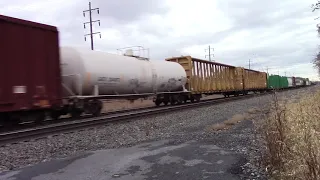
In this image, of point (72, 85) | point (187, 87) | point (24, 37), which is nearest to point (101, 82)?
point (72, 85)

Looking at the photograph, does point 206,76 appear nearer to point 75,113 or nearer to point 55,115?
point 75,113

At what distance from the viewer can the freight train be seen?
11.1 meters

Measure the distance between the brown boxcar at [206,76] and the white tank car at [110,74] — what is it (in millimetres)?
3488

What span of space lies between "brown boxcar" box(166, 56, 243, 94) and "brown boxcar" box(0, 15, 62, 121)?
1379 cm

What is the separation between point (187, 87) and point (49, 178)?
19.9 metres

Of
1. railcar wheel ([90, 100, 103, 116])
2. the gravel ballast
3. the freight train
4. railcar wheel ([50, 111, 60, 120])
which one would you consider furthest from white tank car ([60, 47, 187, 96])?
the gravel ballast

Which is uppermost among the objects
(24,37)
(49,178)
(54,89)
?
(24,37)

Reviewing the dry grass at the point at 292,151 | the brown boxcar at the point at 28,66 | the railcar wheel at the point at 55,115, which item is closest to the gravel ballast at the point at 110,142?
the dry grass at the point at 292,151

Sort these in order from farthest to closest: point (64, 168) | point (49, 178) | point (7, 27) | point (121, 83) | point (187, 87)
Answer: point (187, 87)
point (121, 83)
point (7, 27)
point (64, 168)
point (49, 178)

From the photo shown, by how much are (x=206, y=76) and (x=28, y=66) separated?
60.5 feet

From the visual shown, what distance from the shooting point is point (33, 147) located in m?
8.95

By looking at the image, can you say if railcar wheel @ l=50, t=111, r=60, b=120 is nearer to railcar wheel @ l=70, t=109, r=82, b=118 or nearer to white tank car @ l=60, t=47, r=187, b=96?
railcar wheel @ l=70, t=109, r=82, b=118

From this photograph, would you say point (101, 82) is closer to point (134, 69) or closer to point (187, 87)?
point (134, 69)

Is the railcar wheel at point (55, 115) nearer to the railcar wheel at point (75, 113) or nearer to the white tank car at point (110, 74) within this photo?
the railcar wheel at point (75, 113)
